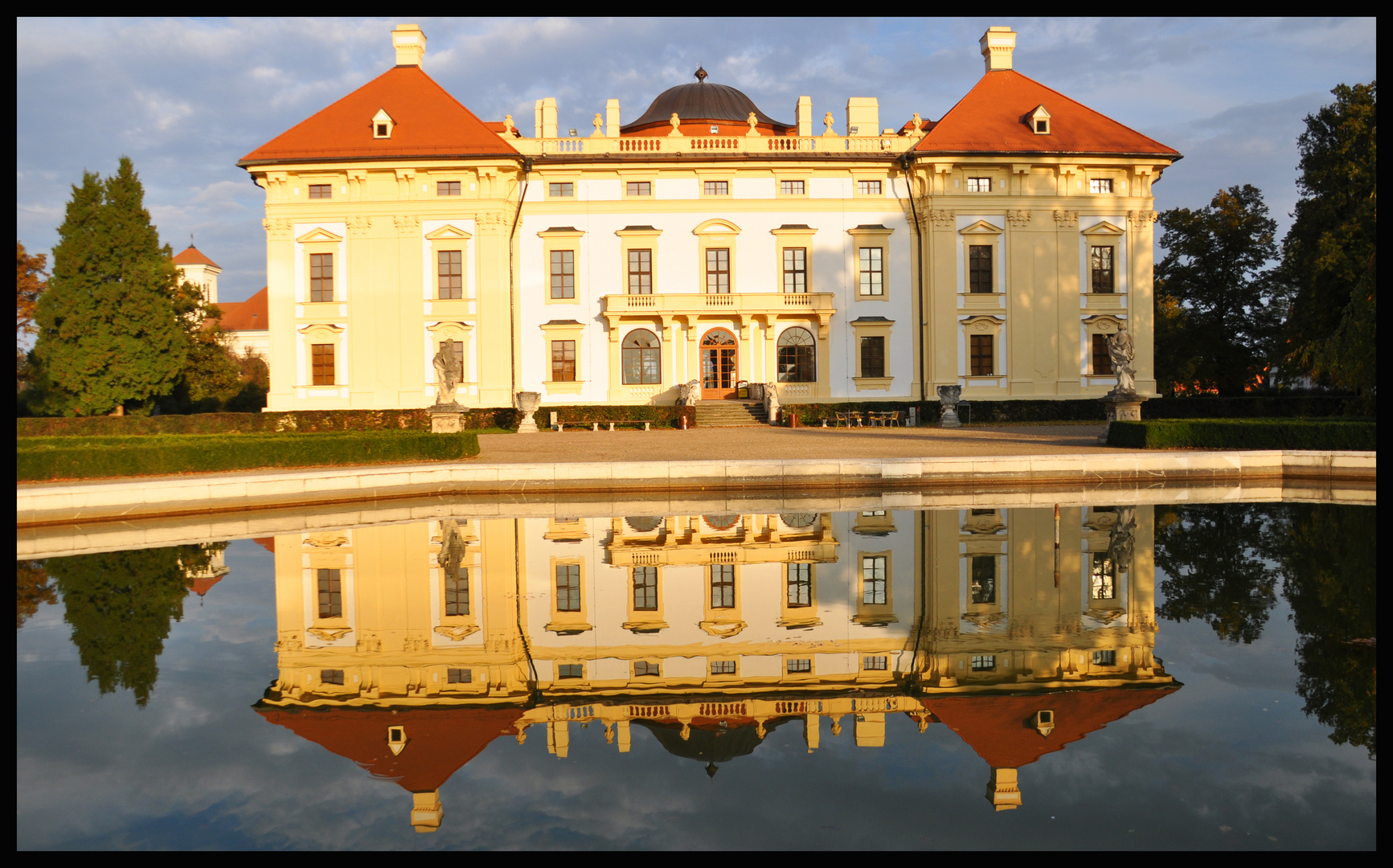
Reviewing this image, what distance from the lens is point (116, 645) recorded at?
680cm

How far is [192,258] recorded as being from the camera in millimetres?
79500

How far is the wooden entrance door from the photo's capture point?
35.1m

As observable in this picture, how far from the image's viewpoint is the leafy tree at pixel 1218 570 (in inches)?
284

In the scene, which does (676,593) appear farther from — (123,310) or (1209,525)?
(123,310)

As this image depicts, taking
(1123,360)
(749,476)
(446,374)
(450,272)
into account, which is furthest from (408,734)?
(450,272)

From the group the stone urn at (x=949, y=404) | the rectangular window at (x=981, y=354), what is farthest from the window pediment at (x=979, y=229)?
the stone urn at (x=949, y=404)

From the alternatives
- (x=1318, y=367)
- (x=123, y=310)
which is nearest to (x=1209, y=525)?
(x=1318, y=367)

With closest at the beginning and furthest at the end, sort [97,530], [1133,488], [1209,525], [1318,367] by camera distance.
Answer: [1209,525], [97,530], [1133,488], [1318,367]

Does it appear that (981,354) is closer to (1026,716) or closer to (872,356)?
(872,356)

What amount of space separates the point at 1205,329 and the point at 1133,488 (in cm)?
2863

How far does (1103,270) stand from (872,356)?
10052 mm

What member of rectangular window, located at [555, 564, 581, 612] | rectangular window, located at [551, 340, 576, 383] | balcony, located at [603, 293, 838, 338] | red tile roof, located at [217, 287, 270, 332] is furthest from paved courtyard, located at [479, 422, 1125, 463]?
red tile roof, located at [217, 287, 270, 332]

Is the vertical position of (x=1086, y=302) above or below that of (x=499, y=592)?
above

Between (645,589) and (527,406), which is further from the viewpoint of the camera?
(527,406)
